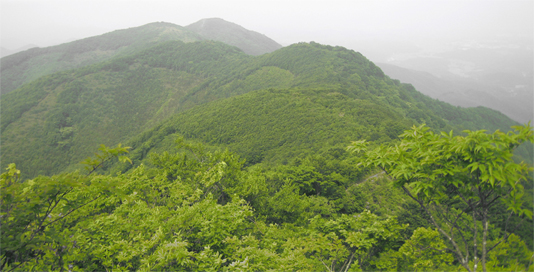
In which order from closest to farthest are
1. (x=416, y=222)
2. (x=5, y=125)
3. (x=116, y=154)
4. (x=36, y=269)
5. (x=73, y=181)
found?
(x=73, y=181) < (x=116, y=154) < (x=36, y=269) < (x=416, y=222) < (x=5, y=125)

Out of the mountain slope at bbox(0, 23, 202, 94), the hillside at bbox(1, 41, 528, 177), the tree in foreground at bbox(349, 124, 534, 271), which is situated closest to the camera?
the tree in foreground at bbox(349, 124, 534, 271)

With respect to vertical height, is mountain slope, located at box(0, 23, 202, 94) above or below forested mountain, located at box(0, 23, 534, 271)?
above

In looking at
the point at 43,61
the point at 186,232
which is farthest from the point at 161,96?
the point at 186,232

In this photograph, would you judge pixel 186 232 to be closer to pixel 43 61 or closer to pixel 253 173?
pixel 253 173

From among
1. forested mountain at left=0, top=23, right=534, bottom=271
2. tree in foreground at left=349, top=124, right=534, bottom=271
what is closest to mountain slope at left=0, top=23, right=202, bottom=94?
forested mountain at left=0, top=23, right=534, bottom=271

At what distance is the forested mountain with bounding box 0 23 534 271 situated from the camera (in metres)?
4.45

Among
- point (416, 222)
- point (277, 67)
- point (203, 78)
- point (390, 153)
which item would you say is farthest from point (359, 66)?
point (390, 153)

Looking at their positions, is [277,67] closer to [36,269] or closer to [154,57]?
[154,57]

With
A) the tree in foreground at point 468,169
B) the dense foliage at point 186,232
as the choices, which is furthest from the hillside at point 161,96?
the tree in foreground at point 468,169

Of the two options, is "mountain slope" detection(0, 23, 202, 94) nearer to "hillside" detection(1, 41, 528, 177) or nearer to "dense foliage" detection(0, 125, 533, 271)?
"hillside" detection(1, 41, 528, 177)

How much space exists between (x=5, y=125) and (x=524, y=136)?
13938 cm

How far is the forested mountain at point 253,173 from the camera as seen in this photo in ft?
14.6

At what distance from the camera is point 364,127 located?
48.6 metres

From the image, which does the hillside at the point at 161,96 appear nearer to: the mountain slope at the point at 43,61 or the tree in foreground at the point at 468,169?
the tree in foreground at the point at 468,169
